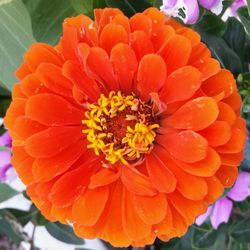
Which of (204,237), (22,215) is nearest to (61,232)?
(22,215)

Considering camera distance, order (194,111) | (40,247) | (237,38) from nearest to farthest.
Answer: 1. (194,111)
2. (237,38)
3. (40,247)

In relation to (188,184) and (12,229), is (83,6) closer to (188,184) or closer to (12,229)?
(188,184)

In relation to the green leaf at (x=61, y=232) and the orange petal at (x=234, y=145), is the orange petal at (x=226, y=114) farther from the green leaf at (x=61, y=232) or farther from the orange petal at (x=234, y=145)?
the green leaf at (x=61, y=232)

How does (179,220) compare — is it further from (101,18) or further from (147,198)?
(101,18)

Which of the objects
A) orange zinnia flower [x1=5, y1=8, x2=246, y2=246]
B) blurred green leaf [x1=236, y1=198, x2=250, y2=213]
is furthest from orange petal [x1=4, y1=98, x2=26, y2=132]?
blurred green leaf [x1=236, y1=198, x2=250, y2=213]

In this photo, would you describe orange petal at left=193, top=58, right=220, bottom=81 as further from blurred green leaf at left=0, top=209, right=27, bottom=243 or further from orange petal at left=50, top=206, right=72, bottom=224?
blurred green leaf at left=0, top=209, right=27, bottom=243

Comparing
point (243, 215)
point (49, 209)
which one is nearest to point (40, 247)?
point (243, 215)
